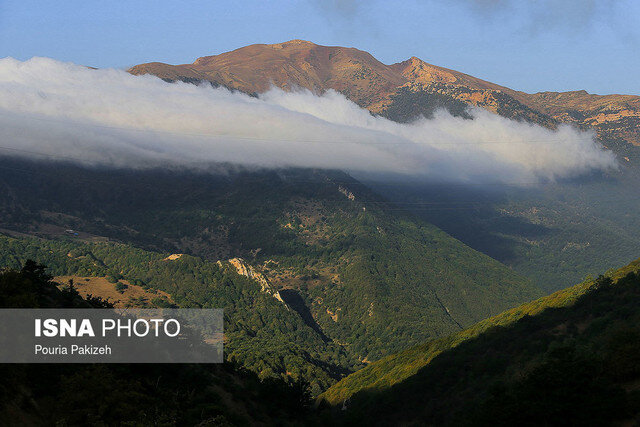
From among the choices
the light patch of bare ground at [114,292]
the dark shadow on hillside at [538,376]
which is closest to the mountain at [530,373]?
the dark shadow on hillside at [538,376]

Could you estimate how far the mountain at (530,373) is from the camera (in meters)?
44.2

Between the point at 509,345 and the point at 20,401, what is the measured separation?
64.7 meters

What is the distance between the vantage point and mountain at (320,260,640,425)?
44.2 m

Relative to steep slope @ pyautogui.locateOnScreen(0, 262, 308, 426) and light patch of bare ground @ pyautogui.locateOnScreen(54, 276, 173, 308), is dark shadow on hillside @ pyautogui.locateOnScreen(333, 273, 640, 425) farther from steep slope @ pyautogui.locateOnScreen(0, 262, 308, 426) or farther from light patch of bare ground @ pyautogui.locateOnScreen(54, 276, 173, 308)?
light patch of bare ground @ pyautogui.locateOnScreen(54, 276, 173, 308)

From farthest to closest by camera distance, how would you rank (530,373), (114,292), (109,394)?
1. (114,292)
2. (530,373)
3. (109,394)

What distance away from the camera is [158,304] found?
143 m

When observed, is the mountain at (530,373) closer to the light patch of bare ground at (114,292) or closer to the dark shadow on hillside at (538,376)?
the dark shadow on hillside at (538,376)

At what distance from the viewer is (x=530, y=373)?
169 ft

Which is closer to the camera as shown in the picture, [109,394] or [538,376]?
[109,394]

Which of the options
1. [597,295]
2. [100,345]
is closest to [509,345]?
[597,295]

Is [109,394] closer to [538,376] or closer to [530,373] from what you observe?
[538,376]

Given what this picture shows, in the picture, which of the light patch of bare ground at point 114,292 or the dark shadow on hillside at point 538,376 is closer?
the dark shadow on hillside at point 538,376

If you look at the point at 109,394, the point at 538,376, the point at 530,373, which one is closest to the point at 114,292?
the point at 109,394

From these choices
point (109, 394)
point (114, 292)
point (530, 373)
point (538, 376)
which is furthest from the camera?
point (114, 292)
